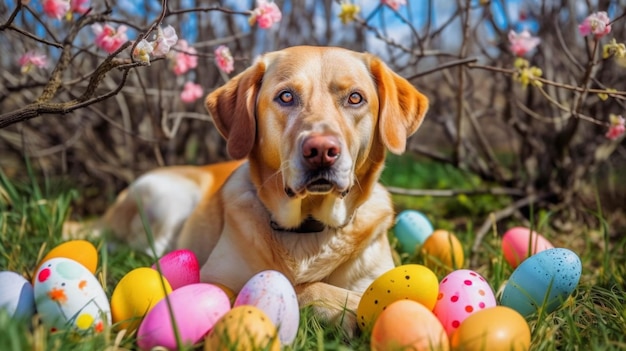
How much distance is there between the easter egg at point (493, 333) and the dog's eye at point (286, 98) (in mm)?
1231

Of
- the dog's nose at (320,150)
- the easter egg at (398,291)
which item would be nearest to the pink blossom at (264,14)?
the dog's nose at (320,150)

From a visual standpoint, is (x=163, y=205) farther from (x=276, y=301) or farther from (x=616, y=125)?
(x=616, y=125)

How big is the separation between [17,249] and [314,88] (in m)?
1.86

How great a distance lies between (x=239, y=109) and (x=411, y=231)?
4.60 feet

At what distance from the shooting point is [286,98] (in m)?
2.63

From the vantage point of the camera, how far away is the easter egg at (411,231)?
3.54 meters

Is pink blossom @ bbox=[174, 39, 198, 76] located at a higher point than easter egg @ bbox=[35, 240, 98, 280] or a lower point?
higher

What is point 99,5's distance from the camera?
4.55 metres

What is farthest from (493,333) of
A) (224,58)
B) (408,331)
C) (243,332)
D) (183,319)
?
(224,58)

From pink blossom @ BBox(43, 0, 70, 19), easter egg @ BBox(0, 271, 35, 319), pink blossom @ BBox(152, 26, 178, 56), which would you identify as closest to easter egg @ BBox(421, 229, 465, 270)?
pink blossom @ BBox(152, 26, 178, 56)

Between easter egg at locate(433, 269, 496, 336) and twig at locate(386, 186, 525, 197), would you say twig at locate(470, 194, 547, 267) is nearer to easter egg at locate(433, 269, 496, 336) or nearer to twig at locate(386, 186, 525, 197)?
twig at locate(386, 186, 525, 197)

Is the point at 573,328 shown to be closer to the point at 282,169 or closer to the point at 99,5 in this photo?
the point at 282,169

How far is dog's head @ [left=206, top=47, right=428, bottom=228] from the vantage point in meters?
2.54

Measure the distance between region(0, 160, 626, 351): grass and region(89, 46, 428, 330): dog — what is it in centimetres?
42
